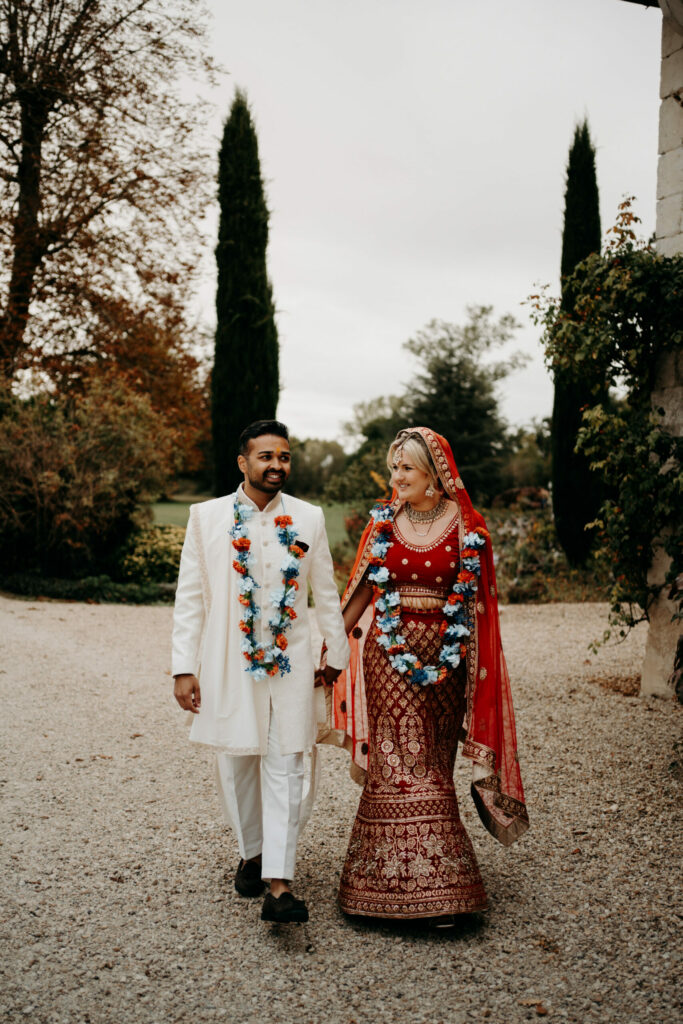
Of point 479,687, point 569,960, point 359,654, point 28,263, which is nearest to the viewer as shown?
point 569,960

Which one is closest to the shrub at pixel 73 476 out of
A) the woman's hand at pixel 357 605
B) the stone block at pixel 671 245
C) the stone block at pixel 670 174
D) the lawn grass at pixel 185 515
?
the lawn grass at pixel 185 515

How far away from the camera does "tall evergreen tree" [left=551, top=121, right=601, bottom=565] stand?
12.6 metres

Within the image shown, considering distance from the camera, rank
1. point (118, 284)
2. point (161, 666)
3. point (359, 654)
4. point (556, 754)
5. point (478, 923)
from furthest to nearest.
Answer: point (118, 284) → point (161, 666) → point (556, 754) → point (359, 654) → point (478, 923)

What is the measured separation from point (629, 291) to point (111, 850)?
461 centimetres

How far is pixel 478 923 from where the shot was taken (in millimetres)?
3285

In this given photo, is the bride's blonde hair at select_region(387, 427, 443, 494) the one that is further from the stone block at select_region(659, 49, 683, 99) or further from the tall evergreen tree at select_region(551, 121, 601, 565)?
the tall evergreen tree at select_region(551, 121, 601, 565)

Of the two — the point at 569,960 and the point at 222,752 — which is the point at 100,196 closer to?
the point at 222,752

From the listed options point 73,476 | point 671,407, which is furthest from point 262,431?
point 73,476

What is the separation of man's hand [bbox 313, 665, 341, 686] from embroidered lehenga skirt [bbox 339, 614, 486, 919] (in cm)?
16

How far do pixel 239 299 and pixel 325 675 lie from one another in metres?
9.68

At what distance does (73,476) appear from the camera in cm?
1142

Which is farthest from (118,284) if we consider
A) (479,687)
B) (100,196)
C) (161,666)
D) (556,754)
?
(479,687)

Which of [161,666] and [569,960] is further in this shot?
[161,666]

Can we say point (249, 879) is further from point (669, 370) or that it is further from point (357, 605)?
point (669, 370)
